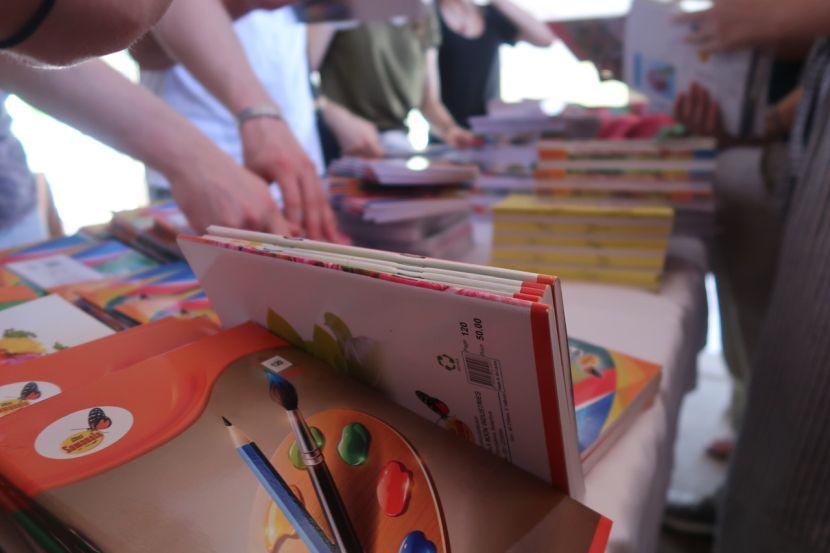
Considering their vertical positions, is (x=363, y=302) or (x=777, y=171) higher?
(x=363, y=302)

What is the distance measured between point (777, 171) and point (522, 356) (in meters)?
0.92

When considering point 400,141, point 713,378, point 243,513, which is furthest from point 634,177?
point 713,378

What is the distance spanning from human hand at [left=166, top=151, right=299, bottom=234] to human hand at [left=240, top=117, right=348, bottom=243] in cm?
7

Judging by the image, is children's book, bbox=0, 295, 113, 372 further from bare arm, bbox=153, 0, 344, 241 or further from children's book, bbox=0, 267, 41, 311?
bare arm, bbox=153, 0, 344, 241

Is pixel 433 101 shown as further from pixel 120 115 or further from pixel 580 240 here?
pixel 120 115

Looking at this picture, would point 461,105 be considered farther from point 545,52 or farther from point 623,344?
point 623,344

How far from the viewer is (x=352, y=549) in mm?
252

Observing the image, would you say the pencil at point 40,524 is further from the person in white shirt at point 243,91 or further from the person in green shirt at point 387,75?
the person in green shirt at point 387,75

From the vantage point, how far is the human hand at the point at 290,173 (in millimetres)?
688

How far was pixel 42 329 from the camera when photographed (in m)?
0.48

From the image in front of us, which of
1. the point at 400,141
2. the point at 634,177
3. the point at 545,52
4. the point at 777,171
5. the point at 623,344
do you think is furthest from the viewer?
the point at 400,141

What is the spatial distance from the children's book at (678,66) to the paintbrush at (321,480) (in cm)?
88

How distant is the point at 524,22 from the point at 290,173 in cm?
128

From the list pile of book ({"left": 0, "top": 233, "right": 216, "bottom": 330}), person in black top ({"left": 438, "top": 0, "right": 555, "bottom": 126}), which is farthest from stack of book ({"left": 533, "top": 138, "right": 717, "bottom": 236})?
person in black top ({"left": 438, "top": 0, "right": 555, "bottom": 126})
